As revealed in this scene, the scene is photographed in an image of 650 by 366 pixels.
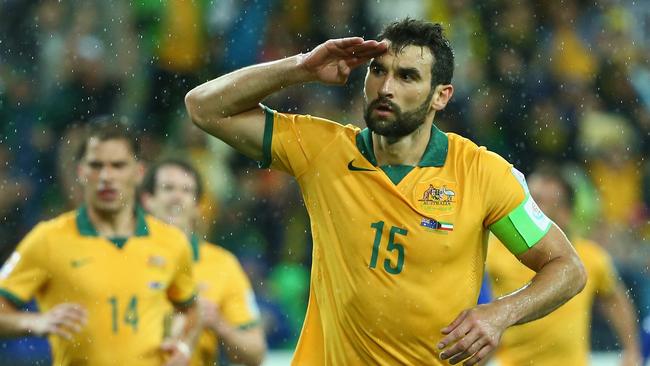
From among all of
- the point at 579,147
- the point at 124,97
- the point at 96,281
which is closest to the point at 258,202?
the point at 124,97

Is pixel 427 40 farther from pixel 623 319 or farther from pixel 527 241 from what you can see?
pixel 623 319

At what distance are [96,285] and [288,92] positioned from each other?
18.6 ft

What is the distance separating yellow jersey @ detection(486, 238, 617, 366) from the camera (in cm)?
843

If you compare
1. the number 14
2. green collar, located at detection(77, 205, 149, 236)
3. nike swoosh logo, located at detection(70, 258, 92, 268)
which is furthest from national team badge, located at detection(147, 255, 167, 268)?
the number 14

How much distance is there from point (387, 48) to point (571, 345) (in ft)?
12.2

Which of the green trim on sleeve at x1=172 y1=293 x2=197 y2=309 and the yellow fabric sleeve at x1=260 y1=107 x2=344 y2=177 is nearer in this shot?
the yellow fabric sleeve at x1=260 y1=107 x2=344 y2=177

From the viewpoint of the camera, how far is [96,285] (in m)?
6.96

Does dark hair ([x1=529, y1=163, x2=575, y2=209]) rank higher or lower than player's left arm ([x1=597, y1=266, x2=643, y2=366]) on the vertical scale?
higher

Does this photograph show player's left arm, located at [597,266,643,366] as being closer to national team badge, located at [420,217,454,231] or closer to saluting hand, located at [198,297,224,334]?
saluting hand, located at [198,297,224,334]

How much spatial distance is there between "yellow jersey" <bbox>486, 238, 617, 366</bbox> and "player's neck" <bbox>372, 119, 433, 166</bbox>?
3008 millimetres

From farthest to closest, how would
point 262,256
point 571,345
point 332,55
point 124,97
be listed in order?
1. point 124,97
2. point 262,256
3. point 571,345
4. point 332,55

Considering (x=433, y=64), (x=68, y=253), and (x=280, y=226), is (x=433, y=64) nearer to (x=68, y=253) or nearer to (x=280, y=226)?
(x=68, y=253)

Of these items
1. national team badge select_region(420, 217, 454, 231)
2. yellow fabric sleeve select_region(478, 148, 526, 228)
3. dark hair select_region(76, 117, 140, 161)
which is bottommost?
national team badge select_region(420, 217, 454, 231)

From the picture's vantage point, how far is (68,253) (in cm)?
697
